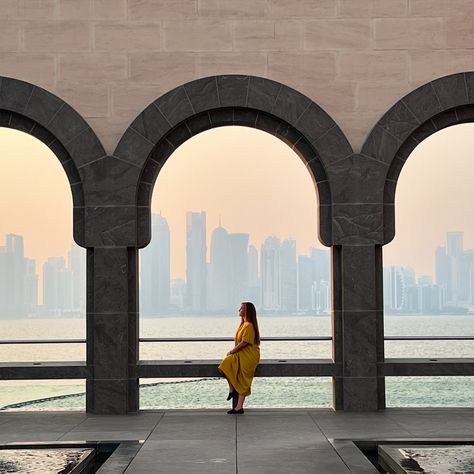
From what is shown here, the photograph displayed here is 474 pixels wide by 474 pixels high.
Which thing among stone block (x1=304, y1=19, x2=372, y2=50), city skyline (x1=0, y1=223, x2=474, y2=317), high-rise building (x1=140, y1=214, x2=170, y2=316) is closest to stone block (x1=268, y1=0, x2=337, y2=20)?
stone block (x1=304, y1=19, x2=372, y2=50)

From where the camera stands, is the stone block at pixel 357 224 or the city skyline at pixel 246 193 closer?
the stone block at pixel 357 224

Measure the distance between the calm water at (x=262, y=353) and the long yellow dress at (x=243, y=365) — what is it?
78.1ft

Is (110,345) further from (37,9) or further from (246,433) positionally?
(37,9)

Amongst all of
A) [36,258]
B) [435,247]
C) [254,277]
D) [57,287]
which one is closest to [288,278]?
[254,277]

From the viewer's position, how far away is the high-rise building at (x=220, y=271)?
7869 cm

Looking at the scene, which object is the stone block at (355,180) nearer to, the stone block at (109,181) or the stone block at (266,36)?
the stone block at (266,36)

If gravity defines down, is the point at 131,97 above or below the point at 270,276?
above

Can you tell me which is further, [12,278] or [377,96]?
[12,278]

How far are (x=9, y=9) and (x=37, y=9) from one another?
422mm

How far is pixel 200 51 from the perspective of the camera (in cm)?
1424

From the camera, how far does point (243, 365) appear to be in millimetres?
13766

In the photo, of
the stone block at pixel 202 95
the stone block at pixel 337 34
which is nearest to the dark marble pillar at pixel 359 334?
the stone block at pixel 202 95

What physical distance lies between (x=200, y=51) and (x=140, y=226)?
2.79 meters

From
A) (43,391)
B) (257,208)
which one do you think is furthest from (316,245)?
(43,391)
